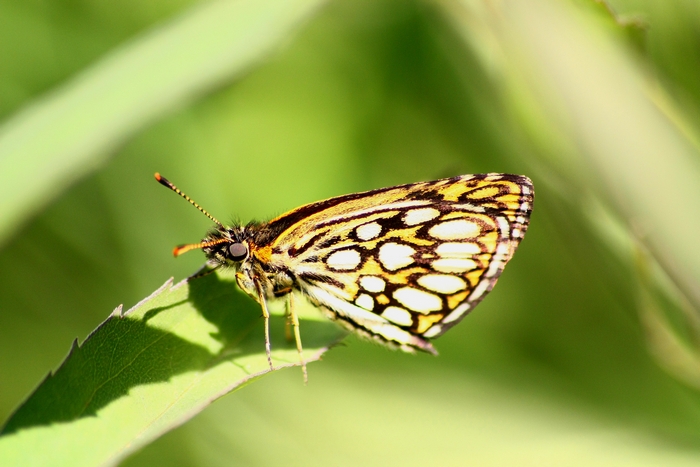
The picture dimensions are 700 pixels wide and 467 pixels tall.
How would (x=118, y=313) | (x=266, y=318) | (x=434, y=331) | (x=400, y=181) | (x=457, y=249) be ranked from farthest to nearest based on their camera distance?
(x=400, y=181) < (x=457, y=249) < (x=434, y=331) < (x=266, y=318) < (x=118, y=313)

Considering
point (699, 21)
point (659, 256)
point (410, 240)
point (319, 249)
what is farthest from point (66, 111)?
point (699, 21)

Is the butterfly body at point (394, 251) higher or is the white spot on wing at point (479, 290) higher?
the butterfly body at point (394, 251)

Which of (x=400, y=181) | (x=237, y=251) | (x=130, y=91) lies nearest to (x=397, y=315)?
(x=237, y=251)

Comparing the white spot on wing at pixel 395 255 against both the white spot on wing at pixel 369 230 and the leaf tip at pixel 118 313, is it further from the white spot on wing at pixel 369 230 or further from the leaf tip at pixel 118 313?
the leaf tip at pixel 118 313

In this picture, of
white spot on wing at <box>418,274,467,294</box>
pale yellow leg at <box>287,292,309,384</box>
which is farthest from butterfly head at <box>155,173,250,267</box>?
white spot on wing at <box>418,274,467,294</box>

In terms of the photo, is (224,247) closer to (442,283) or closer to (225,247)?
(225,247)

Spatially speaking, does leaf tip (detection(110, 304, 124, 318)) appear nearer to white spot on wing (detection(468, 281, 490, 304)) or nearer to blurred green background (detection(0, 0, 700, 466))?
blurred green background (detection(0, 0, 700, 466))

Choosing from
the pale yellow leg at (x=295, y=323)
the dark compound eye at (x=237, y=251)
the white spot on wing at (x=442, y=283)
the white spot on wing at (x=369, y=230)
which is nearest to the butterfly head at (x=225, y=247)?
the dark compound eye at (x=237, y=251)

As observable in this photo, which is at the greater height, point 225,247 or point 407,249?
point 225,247
